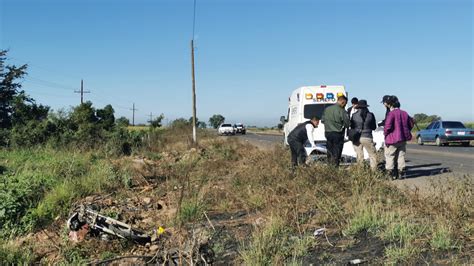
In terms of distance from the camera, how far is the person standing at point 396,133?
29.0ft

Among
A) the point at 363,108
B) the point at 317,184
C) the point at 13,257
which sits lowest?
the point at 13,257

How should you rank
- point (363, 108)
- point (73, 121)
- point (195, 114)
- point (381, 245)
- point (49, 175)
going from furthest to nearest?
point (195, 114) → point (73, 121) → point (49, 175) → point (363, 108) → point (381, 245)

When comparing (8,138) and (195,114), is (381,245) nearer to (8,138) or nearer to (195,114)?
(8,138)

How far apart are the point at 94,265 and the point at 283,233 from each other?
2.34 m

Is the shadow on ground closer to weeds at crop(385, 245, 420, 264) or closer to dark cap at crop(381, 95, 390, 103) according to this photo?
dark cap at crop(381, 95, 390, 103)

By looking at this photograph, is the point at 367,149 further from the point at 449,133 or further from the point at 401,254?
the point at 449,133

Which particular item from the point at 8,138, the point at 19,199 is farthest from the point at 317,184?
the point at 8,138

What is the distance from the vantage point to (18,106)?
25891mm

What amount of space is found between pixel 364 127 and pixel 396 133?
0.74 meters

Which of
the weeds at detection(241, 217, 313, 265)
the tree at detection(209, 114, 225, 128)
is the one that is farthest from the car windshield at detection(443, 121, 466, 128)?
the tree at detection(209, 114, 225, 128)

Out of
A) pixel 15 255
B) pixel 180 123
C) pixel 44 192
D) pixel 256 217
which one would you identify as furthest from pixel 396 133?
pixel 180 123

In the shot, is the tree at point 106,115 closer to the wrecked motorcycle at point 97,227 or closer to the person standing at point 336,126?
the person standing at point 336,126

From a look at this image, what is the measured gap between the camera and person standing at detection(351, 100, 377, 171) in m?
9.23

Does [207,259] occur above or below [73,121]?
below
